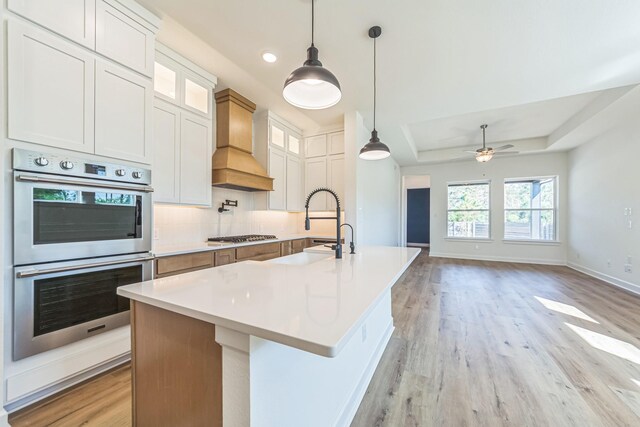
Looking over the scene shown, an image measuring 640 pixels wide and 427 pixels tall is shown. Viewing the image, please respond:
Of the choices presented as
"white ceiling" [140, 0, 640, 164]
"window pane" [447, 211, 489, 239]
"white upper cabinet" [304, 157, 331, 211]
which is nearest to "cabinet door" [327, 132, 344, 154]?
"white upper cabinet" [304, 157, 331, 211]

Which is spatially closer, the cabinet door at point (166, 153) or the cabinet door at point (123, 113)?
the cabinet door at point (123, 113)

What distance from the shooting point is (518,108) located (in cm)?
401

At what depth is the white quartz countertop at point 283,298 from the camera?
2.19 ft

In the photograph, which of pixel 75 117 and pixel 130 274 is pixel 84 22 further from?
pixel 130 274

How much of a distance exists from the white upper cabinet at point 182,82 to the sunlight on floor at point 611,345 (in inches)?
180

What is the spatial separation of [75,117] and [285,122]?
116 inches

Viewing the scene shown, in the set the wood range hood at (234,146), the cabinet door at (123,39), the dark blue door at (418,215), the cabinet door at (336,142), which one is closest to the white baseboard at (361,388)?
the wood range hood at (234,146)

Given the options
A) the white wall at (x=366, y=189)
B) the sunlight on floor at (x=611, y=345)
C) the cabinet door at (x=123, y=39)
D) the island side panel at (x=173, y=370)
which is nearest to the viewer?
the island side panel at (x=173, y=370)

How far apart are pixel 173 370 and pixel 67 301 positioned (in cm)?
120

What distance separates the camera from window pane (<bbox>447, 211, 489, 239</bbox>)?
6.73m

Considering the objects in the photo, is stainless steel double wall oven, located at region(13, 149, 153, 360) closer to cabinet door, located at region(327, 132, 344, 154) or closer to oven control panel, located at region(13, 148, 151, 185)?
oven control panel, located at region(13, 148, 151, 185)

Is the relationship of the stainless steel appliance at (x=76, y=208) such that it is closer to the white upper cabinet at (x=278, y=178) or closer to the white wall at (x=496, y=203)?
the white upper cabinet at (x=278, y=178)

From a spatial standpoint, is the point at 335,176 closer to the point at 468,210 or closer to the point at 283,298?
the point at 283,298

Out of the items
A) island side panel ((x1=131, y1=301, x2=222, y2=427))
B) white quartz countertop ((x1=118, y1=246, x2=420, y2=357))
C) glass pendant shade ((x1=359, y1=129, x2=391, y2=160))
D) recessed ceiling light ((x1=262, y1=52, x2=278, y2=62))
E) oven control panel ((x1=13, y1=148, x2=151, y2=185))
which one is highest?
recessed ceiling light ((x1=262, y1=52, x2=278, y2=62))
